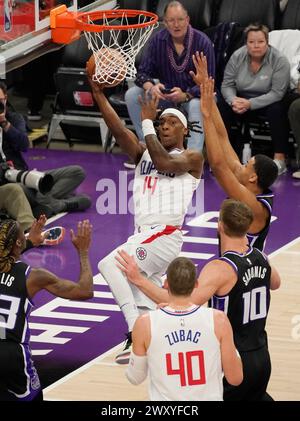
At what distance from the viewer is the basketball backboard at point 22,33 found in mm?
11086

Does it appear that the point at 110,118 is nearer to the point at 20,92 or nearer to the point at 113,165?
the point at 113,165

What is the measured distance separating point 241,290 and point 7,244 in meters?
1.39

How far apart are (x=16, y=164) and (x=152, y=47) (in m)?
2.44

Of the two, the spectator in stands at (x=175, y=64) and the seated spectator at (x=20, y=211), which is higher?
the spectator in stands at (x=175, y=64)

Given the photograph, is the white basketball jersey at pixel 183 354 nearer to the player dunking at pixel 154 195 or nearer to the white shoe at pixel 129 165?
the player dunking at pixel 154 195

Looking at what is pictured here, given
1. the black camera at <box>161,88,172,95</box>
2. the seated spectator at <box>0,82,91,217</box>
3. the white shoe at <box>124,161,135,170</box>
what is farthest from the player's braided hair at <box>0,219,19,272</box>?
the white shoe at <box>124,161,135,170</box>

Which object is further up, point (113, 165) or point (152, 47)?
point (152, 47)

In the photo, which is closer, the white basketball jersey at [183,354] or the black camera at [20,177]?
the white basketball jersey at [183,354]

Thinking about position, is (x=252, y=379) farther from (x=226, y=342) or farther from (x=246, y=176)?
(x=246, y=176)

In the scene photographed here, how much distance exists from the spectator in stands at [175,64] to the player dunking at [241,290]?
20.6 feet

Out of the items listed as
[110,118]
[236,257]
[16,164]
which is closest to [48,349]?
[110,118]

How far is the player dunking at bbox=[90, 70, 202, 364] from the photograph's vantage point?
27.9 ft

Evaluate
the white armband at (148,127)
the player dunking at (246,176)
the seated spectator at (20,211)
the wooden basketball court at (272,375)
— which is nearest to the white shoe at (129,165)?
the seated spectator at (20,211)
